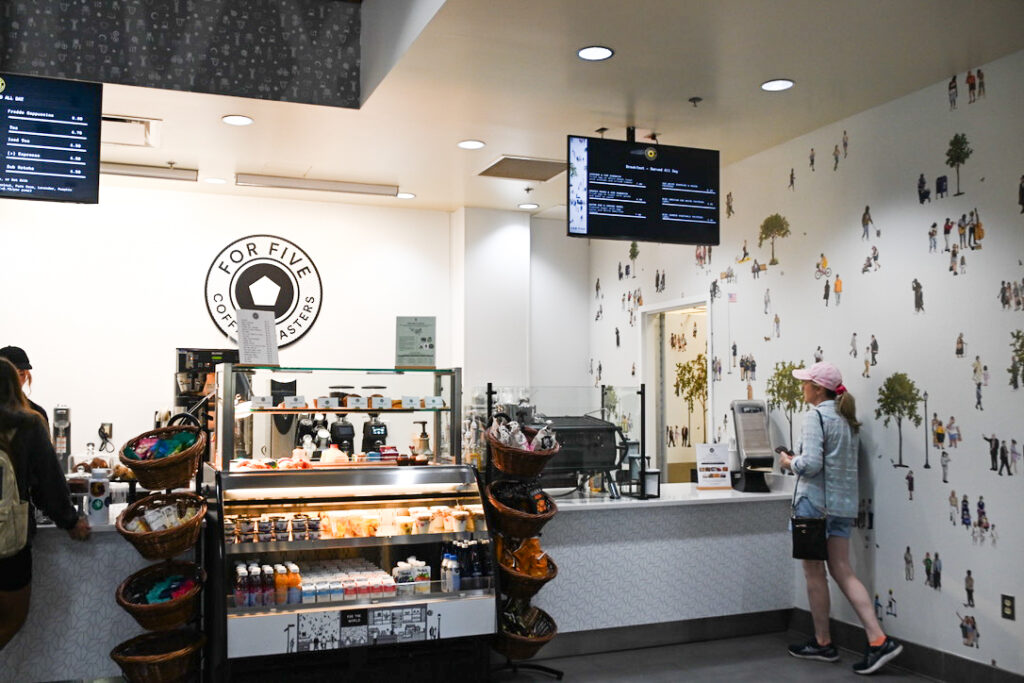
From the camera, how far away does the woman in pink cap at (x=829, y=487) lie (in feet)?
16.8

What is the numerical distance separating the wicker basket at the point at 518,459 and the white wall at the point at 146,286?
3702 millimetres

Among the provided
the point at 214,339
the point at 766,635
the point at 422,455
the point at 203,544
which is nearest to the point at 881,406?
the point at 766,635

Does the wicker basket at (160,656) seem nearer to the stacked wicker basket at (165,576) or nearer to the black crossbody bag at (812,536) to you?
the stacked wicker basket at (165,576)

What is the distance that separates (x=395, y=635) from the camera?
13.9 ft

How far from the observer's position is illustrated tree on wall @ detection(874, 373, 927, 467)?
5.05 m

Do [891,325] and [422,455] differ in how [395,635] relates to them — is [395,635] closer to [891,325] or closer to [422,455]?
[422,455]

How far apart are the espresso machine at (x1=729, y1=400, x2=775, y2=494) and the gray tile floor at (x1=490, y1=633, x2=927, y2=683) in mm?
980

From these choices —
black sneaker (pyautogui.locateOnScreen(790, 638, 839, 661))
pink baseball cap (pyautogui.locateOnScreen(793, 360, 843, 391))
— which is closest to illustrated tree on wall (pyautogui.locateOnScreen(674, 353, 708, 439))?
pink baseball cap (pyautogui.locateOnScreen(793, 360, 843, 391))

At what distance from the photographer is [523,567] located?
4.58 metres

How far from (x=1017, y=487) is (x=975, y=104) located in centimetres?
193

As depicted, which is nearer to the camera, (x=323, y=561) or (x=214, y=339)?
(x=323, y=561)

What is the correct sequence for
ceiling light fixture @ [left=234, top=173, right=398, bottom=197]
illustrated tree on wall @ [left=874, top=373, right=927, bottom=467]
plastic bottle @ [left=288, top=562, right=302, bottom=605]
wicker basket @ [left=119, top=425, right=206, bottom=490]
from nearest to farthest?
wicker basket @ [left=119, top=425, right=206, bottom=490]
plastic bottle @ [left=288, top=562, right=302, bottom=605]
illustrated tree on wall @ [left=874, top=373, right=927, bottom=467]
ceiling light fixture @ [left=234, top=173, right=398, bottom=197]

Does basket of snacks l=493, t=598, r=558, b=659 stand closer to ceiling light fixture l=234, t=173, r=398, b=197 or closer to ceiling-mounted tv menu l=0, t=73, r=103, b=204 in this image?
ceiling-mounted tv menu l=0, t=73, r=103, b=204

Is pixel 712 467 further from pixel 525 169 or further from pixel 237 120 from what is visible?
pixel 237 120
